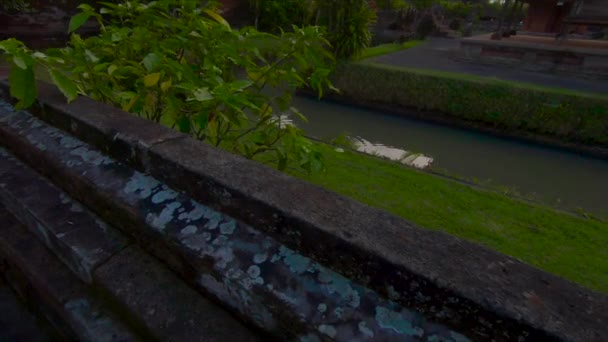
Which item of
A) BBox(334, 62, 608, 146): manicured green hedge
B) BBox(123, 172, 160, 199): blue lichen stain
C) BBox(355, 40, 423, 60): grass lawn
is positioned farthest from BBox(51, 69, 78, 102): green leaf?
BBox(355, 40, 423, 60): grass lawn

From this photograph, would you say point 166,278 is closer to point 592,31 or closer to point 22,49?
point 22,49

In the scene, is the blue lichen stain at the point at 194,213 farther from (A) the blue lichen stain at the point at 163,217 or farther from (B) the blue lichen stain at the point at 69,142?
(B) the blue lichen stain at the point at 69,142

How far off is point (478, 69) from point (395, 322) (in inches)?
603

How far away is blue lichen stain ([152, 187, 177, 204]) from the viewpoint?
113 cm

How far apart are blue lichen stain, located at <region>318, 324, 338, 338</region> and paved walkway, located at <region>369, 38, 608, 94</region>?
13.5m

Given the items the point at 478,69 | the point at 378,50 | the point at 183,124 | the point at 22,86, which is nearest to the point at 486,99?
the point at 478,69

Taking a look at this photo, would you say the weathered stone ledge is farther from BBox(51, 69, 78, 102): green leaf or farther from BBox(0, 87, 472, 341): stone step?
BBox(51, 69, 78, 102): green leaf

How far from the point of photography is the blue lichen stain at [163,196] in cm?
113

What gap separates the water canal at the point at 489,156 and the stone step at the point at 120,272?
616 cm

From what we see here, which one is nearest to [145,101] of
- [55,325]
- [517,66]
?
[55,325]

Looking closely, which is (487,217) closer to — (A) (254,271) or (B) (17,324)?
(A) (254,271)

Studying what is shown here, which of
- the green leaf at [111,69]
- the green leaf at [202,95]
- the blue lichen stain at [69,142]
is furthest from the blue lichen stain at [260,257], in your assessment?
the green leaf at [111,69]

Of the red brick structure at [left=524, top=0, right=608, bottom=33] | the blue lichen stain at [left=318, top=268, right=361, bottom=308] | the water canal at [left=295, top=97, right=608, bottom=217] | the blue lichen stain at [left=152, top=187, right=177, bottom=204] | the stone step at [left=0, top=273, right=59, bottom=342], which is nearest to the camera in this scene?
the blue lichen stain at [left=318, top=268, right=361, bottom=308]

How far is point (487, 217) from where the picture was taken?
3924 mm
